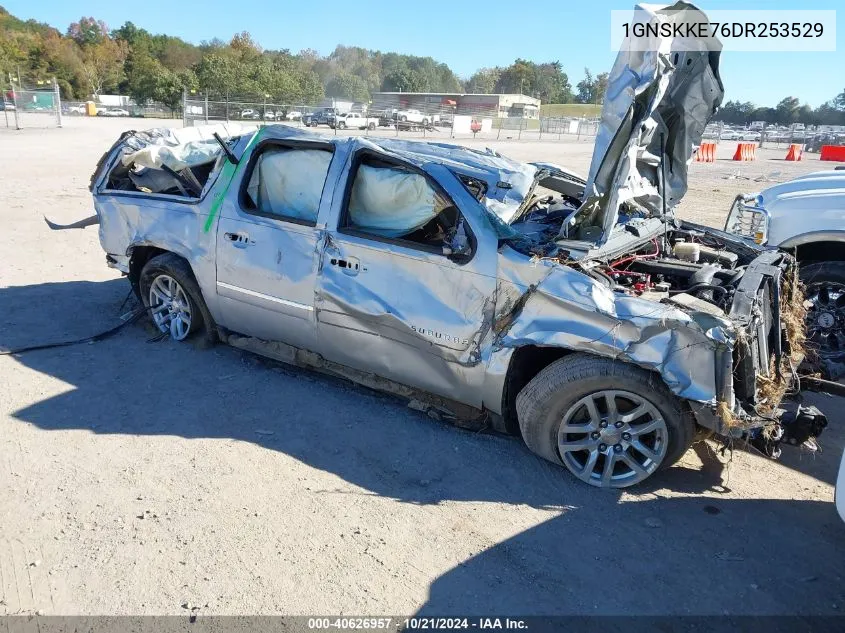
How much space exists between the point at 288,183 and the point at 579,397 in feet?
8.38

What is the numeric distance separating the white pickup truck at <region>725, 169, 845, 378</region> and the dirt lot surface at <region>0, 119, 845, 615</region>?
2.40 ft

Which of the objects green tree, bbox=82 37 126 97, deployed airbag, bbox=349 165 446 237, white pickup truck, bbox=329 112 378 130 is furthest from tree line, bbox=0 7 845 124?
Answer: deployed airbag, bbox=349 165 446 237

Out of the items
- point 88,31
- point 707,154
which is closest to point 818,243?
point 707,154

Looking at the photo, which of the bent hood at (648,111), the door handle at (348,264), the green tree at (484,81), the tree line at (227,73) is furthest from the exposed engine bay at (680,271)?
the green tree at (484,81)

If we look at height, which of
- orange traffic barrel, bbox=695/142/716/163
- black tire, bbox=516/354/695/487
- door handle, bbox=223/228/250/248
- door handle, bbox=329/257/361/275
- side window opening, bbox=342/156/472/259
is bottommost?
black tire, bbox=516/354/695/487

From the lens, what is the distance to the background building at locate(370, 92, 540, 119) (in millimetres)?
47969

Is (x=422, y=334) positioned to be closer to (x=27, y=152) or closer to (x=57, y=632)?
(x=57, y=632)

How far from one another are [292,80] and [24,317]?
64.9 meters

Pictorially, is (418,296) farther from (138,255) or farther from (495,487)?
(138,255)

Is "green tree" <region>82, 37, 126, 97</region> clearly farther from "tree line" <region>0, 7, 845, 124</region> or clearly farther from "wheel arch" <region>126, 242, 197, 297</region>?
"wheel arch" <region>126, 242, 197, 297</region>

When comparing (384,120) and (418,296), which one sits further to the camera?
(384,120)

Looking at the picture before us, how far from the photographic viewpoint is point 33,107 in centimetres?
3425

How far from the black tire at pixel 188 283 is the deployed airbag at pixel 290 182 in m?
0.92

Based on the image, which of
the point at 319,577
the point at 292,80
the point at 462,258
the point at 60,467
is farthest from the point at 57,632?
the point at 292,80
